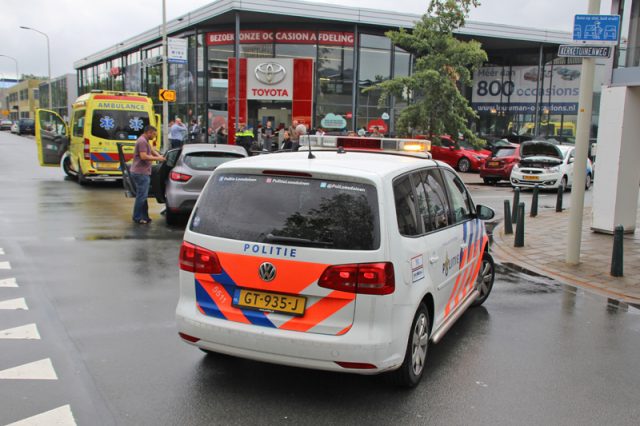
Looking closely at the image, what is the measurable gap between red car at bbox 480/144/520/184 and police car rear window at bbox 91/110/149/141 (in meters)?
12.5

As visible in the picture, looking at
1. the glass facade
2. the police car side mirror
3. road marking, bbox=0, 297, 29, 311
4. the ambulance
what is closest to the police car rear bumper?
the police car side mirror

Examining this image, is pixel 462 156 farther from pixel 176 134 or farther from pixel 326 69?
pixel 176 134

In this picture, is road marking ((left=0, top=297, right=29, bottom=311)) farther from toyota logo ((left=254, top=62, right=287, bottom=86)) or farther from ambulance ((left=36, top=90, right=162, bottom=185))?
toyota logo ((left=254, top=62, right=287, bottom=86))

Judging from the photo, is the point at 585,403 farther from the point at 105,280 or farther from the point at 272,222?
the point at 105,280

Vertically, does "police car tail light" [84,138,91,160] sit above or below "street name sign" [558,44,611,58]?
below

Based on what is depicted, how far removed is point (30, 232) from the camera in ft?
34.0

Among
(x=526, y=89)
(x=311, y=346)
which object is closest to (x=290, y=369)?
(x=311, y=346)

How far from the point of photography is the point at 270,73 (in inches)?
1148

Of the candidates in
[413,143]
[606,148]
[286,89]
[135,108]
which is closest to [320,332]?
[413,143]

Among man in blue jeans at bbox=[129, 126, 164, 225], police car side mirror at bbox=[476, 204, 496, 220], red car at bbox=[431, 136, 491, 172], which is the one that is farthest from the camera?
red car at bbox=[431, 136, 491, 172]

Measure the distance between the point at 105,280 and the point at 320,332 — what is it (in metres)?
4.27

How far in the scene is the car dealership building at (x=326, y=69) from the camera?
29.9m

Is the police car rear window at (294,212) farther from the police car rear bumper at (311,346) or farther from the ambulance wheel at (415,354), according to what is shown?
the ambulance wheel at (415,354)

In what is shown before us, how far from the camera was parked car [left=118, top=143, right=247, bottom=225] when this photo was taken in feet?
37.8
